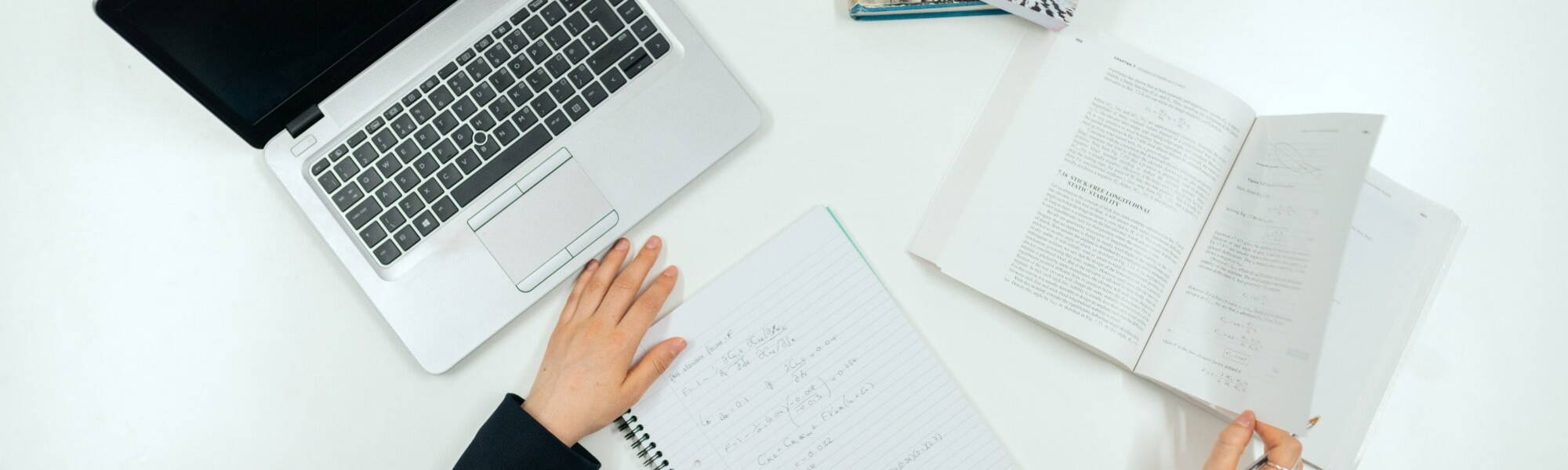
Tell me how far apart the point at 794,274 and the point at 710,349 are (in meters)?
0.10

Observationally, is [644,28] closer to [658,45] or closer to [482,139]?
[658,45]

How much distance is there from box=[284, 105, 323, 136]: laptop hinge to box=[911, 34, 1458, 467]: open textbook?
508mm

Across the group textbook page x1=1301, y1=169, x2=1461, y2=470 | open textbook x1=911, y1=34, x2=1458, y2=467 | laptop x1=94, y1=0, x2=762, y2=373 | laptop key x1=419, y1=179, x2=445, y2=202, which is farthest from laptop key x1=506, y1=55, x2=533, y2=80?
textbook page x1=1301, y1=169, x2=1461, y2=470

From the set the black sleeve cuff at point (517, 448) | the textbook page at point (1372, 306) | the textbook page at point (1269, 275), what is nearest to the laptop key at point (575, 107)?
the black sleeve cuff at point (517, 448)

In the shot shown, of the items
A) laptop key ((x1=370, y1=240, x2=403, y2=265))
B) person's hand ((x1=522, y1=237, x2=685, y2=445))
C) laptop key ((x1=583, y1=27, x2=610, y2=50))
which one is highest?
laptop key ((x1=583, y1=27, x2=610, y2=50))

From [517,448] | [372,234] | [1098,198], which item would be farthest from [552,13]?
[1098,198]

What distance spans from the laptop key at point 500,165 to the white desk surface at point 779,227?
12 centimetres

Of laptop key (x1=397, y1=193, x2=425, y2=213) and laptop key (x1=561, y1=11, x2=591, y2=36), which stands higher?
laptop key (x1=561, y1=11, x2=591, y2=36)

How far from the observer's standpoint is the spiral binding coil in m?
0.72

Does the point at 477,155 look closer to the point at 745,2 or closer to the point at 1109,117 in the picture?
the point at 745,2

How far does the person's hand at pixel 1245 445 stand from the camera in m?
0.71

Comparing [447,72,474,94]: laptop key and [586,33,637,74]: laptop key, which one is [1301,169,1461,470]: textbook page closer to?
[586,33,637,74]: laptop key

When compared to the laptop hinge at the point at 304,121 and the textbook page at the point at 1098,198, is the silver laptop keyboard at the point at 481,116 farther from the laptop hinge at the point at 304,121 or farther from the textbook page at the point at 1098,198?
the textbook page at the point at 1098,198

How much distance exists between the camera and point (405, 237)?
2.21ft
